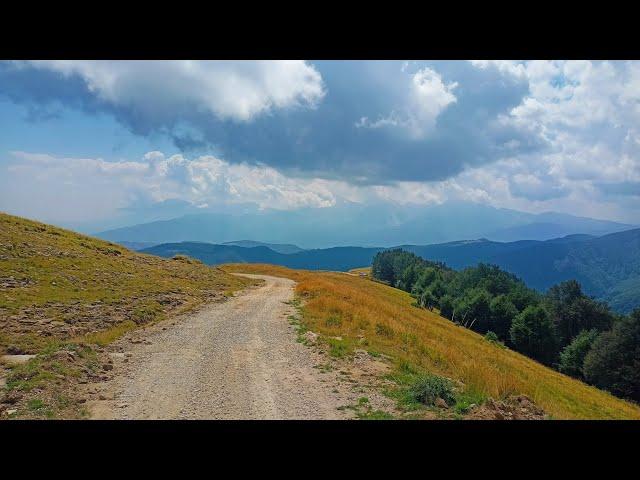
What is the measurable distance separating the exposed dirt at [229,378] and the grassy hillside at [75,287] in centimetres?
314

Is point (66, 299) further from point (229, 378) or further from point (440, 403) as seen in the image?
point (440, 403)

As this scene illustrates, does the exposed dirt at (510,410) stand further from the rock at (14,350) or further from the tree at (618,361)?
the tree at (618,361)

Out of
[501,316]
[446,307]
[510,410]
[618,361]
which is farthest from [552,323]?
[510,410]

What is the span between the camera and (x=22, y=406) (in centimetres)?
1070

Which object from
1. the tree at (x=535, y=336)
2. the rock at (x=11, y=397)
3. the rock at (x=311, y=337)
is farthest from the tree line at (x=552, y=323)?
the rock at (x=11, y=397)

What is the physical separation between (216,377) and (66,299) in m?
16.9

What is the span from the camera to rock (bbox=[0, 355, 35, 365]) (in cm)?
1430

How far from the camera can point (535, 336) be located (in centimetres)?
8012

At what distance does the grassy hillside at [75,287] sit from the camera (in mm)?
19766

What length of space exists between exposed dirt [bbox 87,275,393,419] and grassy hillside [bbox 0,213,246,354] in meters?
3.14
